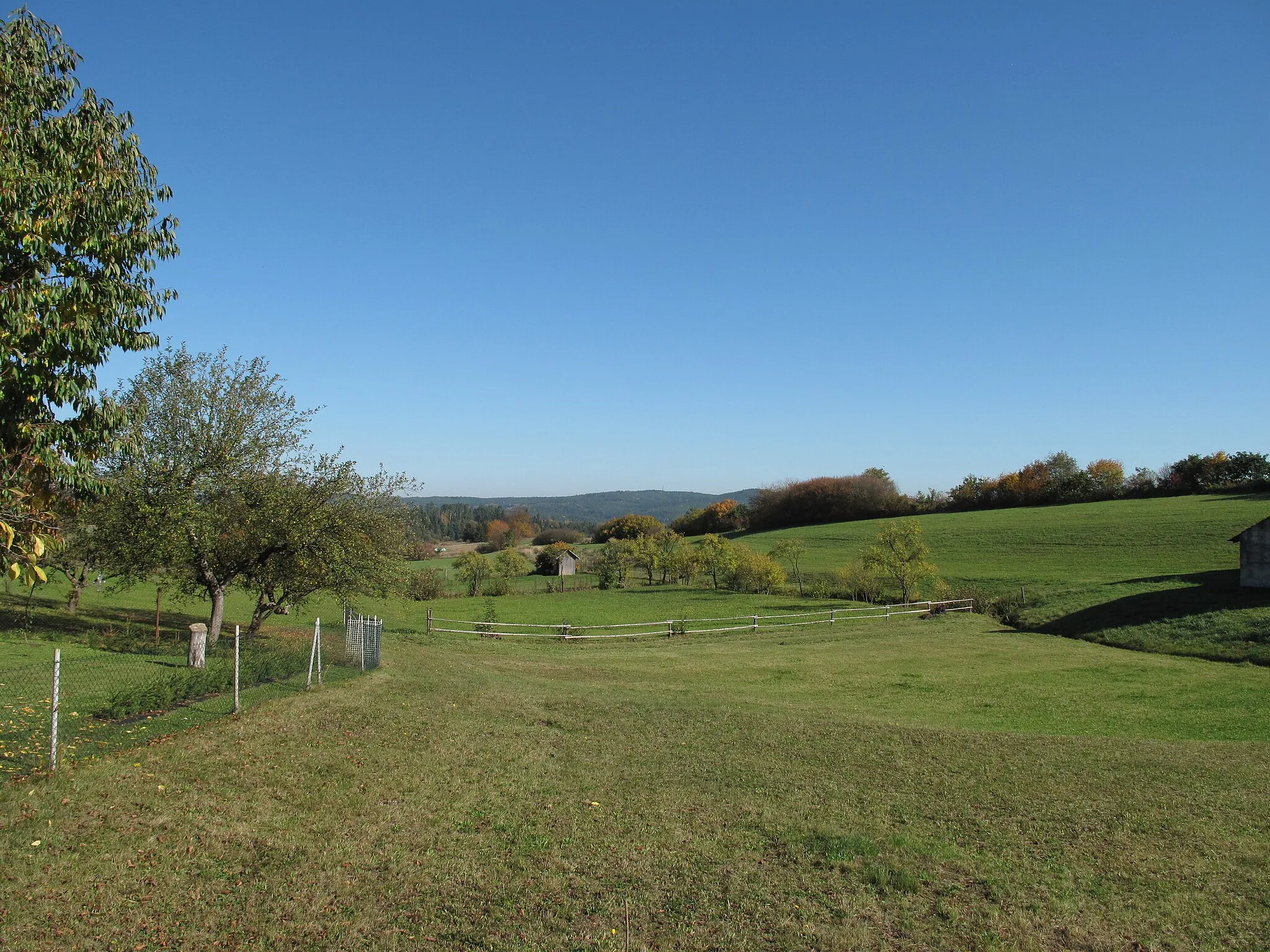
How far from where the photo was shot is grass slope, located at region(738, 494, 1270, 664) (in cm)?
3281

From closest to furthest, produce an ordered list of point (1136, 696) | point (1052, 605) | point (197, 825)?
point (197, 825) → point (1136, 696) → point (1052, 605)

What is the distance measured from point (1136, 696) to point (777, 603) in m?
30.8

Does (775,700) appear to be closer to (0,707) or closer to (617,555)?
(0,707)

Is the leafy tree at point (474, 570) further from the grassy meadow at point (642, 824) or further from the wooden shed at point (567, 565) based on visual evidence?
the grassy meadow at point (642, 824)

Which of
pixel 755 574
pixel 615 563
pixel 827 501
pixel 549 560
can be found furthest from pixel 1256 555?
pixel 827 501

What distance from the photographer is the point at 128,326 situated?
7.94m

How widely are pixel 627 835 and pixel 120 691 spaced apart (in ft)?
31.5

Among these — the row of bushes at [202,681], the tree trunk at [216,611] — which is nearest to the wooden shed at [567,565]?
the tree trunk at [216,611]

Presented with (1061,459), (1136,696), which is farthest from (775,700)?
(1061,459)

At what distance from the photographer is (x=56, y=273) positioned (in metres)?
7.49

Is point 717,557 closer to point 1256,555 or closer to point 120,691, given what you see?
point 1256,555

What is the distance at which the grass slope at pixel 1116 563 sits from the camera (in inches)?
1292

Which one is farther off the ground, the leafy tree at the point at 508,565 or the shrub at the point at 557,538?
the shrub at the point at 557,538

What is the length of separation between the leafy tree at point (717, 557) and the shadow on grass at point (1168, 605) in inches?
1023
